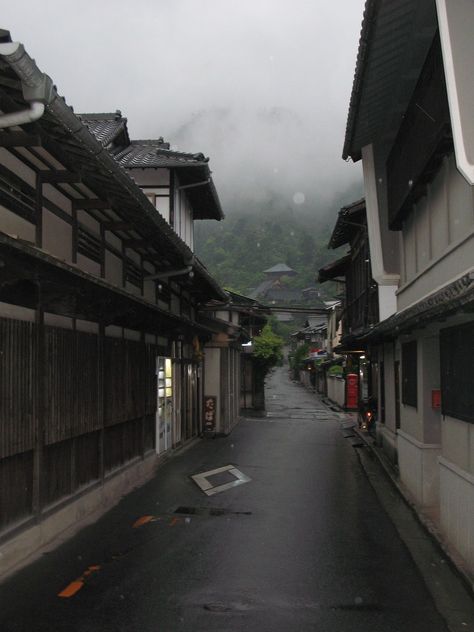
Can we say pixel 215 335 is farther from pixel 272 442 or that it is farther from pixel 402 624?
pixel 402 624

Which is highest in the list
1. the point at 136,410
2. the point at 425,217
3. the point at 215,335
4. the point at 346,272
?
the point at 346,272

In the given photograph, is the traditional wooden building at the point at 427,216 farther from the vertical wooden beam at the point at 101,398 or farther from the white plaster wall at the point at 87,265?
the white plaster wall at the point at 87,265

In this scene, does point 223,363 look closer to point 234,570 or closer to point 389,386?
point 389,386

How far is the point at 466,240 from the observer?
8031mm

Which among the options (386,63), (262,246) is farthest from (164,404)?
(262,246)

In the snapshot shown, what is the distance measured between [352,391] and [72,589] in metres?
30.8

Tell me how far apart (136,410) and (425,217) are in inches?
295

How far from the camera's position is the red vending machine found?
35.8 m

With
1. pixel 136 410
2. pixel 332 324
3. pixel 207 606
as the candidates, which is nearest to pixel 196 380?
pixel 136 410

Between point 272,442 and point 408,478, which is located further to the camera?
point 272,442

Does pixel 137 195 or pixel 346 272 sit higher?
pixel 346 272

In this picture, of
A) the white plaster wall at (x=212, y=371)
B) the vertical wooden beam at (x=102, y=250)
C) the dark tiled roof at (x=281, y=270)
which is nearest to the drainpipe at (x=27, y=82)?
the vertical wooden beam at (x=102, y=250)

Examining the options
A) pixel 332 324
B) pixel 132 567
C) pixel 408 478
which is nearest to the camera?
pixel 132 567

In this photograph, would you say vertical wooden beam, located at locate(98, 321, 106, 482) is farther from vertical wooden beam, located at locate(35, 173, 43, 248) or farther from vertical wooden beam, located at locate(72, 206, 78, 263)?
vertical wooden beam, located at locate(35, 173, 43, 248)
